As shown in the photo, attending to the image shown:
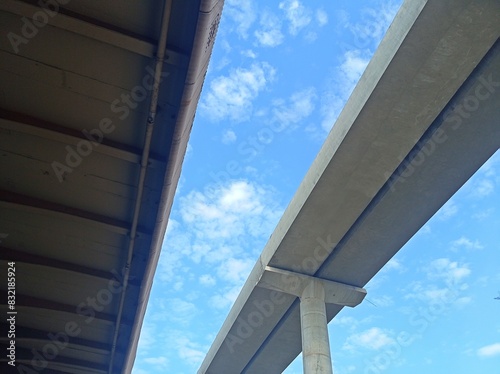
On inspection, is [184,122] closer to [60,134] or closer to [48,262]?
[60,134]

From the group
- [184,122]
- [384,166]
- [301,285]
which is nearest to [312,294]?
[301,285]

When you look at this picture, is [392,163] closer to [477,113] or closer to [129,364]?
[477,113]

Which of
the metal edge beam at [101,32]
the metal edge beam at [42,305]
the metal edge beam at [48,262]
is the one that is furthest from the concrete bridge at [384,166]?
the metal edge beam at [42,305]

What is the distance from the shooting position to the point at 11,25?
5754mm

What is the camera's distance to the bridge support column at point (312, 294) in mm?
11867

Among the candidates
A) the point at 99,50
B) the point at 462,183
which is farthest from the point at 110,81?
the point at 462,183

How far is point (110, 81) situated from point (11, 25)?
57.2 inches

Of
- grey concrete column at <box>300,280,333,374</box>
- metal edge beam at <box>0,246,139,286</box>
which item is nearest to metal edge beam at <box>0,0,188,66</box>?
metal edge beam at <box>0,246,139,286</box>

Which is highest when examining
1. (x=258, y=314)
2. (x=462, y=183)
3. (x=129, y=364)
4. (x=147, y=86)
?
(x=462, y=183)

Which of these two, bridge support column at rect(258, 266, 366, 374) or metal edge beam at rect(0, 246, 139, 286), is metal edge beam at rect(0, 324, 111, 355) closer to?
metal edge beam at rect(0, 246, 139, 286)

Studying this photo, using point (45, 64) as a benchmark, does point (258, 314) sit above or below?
above

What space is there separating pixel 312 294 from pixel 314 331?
45.2 inches

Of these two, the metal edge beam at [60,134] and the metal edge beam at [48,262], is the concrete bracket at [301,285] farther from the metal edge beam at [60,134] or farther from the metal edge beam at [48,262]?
the metal edge beam at [60,134]

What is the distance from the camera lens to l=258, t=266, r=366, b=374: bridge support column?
38.9 feet
